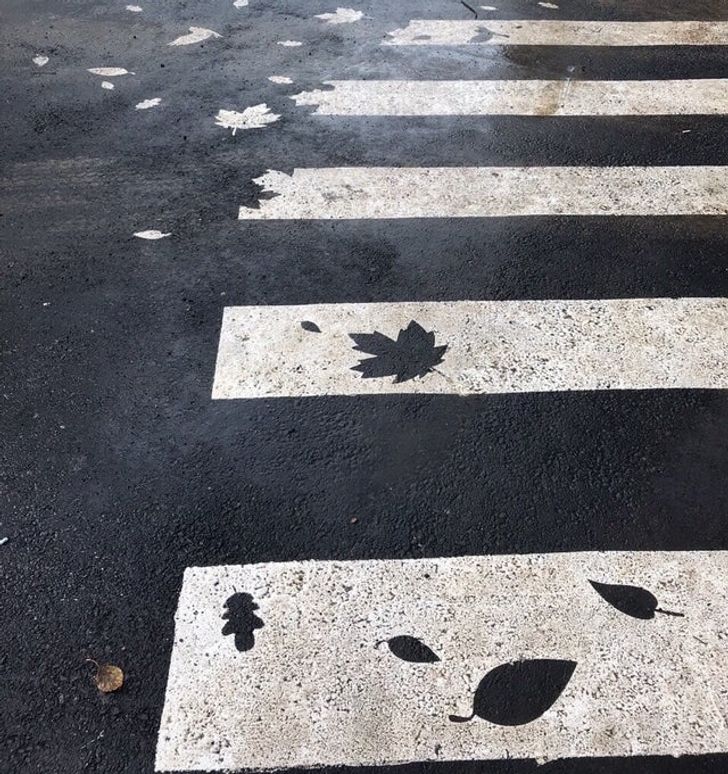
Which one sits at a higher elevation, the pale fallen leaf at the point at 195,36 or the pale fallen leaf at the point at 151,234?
the pale fallen leaf at the point at 195,36

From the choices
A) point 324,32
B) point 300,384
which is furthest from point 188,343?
point 324,32

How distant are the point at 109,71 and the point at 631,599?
5638 millimetres

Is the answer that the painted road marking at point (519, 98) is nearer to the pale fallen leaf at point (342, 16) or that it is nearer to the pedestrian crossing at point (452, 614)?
the pale fallen leaf at point (342, 16)

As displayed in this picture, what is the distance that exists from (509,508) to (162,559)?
132 centimetres

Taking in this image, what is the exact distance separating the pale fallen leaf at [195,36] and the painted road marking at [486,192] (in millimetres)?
2419

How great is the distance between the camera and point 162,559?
9.65ft

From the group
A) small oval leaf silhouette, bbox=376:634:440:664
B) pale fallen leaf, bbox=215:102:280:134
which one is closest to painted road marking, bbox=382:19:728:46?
pale fallen leaf, bbox=215:102:280:134

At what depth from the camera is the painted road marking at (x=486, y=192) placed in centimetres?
481

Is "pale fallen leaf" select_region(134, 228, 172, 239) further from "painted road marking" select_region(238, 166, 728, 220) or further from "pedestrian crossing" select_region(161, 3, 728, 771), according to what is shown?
"pedestrian crossing" select_region(161, 3, 728, 771)

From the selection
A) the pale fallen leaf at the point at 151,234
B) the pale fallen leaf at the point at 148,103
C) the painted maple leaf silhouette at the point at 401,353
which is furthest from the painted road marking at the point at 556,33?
the painted maple leaf silhouette at the point at 401,353

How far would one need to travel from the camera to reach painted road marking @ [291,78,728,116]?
19.1ft

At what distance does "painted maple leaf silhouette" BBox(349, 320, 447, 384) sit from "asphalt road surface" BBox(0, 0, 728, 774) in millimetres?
19

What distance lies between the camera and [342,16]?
725 centimetres

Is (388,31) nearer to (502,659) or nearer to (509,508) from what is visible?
(509,508)
